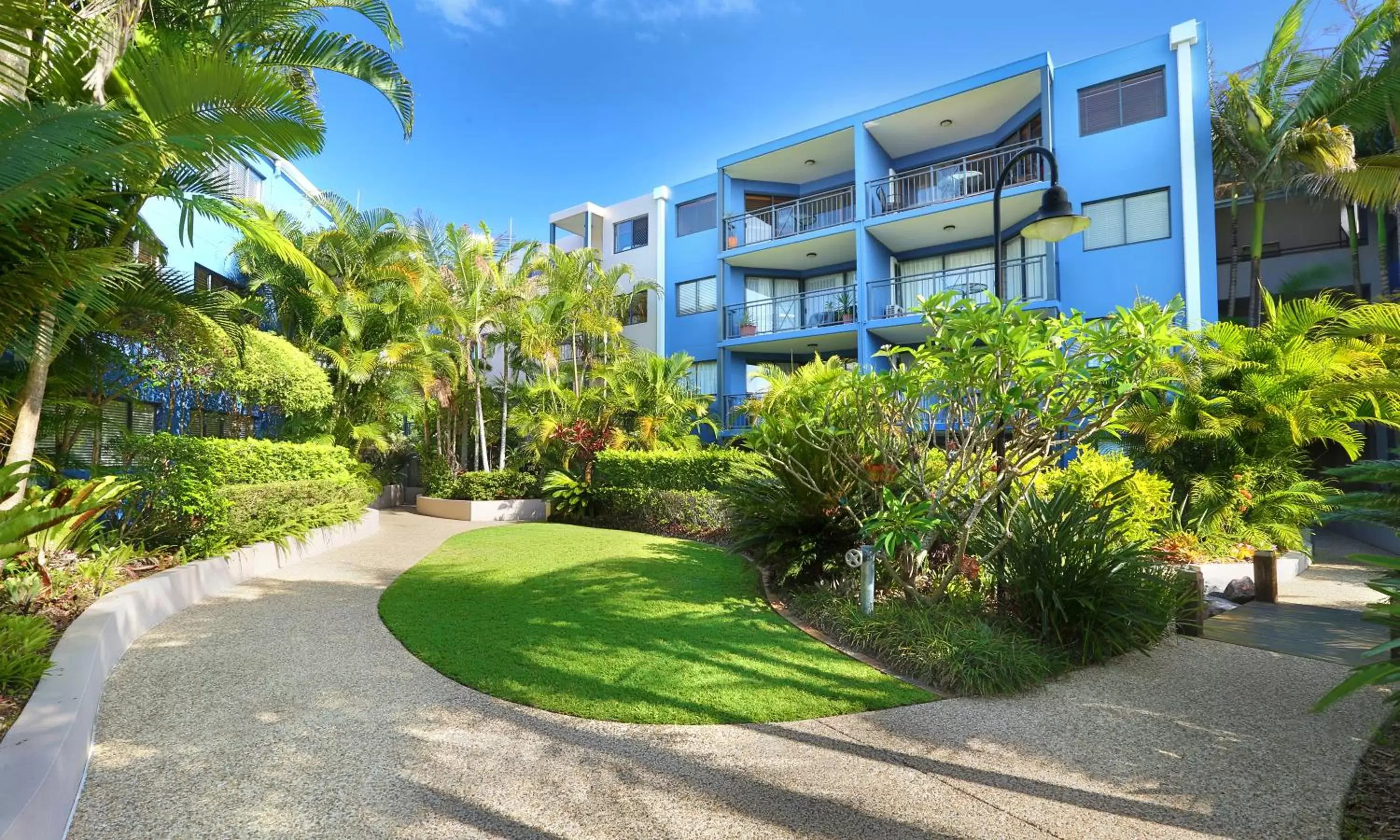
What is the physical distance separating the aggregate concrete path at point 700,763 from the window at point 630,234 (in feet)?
66.6

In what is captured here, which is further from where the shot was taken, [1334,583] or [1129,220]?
[1129,220]

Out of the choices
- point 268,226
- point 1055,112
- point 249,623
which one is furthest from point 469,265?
point 1055,112

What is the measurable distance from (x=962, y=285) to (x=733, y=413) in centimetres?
694

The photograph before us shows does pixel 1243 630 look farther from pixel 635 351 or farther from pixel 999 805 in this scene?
pixel 635 351

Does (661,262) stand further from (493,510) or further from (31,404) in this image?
(31,404)

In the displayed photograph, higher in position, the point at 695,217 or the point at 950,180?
the point at 695,217

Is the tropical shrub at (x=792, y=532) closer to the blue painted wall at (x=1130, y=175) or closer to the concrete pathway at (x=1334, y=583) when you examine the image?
the concrete pathway at (x=1334, y=583)

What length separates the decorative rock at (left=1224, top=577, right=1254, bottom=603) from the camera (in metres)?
8.03

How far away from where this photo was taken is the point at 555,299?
56.0 feet

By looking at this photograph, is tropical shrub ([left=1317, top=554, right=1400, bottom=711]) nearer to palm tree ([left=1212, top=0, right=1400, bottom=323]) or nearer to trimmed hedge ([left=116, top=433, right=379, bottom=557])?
trimmed hedge ([left=116, top=433, right=379, bottom=557])

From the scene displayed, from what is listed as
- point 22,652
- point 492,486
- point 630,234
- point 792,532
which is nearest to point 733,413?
point 492,486

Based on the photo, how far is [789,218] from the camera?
2027 cm

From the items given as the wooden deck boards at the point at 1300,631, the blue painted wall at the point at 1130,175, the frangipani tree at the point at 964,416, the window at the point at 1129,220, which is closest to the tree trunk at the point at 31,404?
the frangipani tree at the point at 964,416

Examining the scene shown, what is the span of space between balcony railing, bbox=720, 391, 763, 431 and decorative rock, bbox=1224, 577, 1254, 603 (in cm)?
1219
